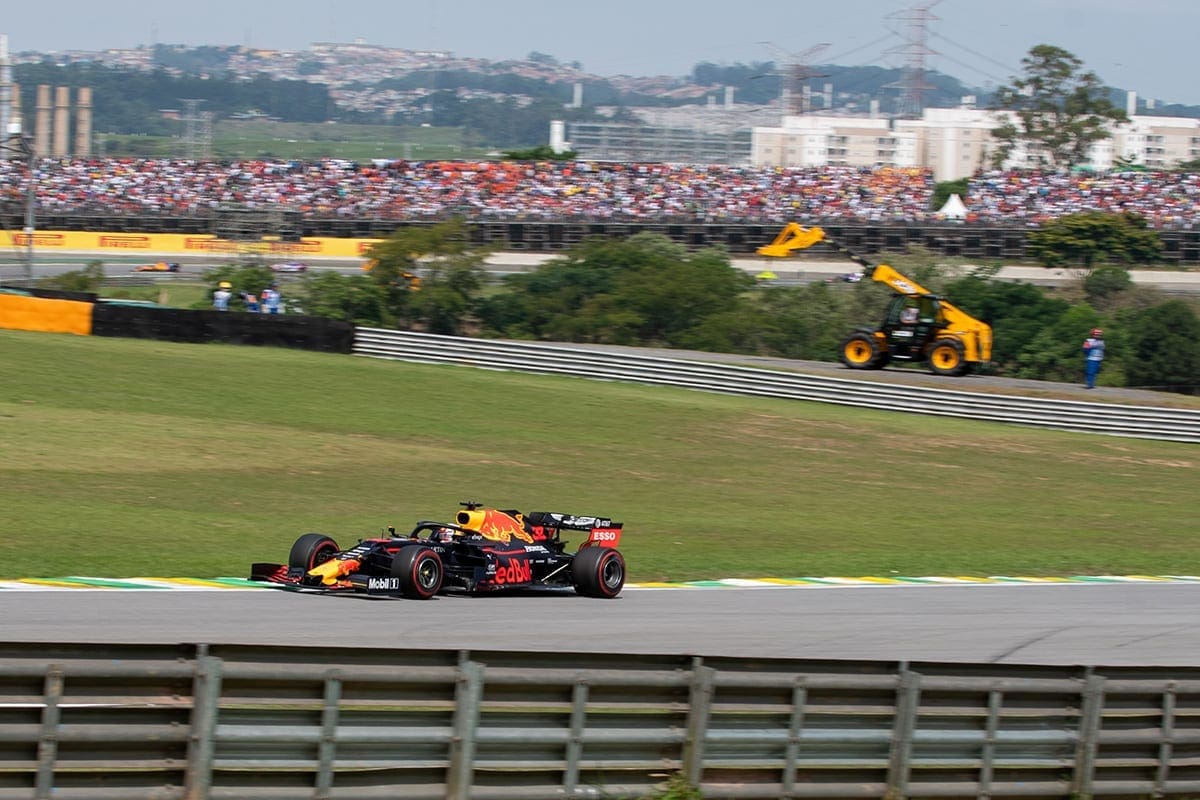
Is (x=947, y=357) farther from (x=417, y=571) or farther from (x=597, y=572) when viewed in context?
(x=417, y=571)

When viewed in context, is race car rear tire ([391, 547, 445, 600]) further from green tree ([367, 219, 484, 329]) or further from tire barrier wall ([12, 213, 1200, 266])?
tire barrier wall ([12, 213, 1200, 266])

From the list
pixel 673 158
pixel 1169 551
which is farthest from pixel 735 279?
pixel 673 158

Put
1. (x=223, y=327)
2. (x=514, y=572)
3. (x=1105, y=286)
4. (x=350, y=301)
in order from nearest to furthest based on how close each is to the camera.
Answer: (x=514, y=572) < (x=223, y=327) < (x=350, y=301) < (x=1105, y=286)

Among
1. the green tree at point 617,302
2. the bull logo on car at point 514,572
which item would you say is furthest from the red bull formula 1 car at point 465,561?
the green tree at point 617,302

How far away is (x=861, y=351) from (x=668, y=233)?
29132mm

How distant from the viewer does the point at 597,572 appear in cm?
1297

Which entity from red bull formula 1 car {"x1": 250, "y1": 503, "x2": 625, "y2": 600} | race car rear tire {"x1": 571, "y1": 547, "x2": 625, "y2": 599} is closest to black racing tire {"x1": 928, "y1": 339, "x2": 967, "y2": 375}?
red bull formula 1 car {"x1": 250, "y1": 503, "x2": 625, "y2": 600}

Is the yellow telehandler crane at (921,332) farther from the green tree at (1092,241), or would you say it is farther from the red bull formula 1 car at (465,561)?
the green tree at (1092,241)

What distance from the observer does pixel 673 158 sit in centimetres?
18325

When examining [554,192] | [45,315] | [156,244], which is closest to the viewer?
[45,315]

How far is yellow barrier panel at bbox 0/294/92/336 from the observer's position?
33188 mm

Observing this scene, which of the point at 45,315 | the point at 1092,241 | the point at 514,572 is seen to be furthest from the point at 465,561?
the point at 1092,241

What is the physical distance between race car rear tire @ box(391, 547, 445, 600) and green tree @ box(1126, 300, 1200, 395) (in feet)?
95.3

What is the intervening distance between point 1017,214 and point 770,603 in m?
56.4
